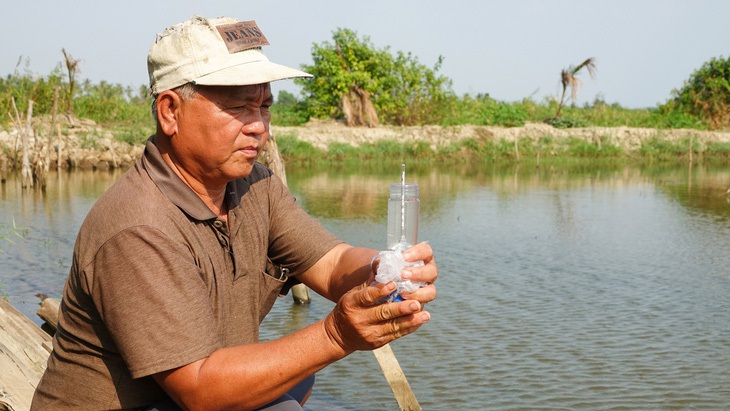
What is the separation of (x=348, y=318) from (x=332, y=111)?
2596 centimetres

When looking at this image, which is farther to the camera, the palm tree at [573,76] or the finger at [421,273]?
the palm tree at [573,76]

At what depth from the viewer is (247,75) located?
2.22m

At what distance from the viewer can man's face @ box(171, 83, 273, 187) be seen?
88.0 inches

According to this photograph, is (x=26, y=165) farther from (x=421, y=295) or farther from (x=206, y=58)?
(x=421, y=295)

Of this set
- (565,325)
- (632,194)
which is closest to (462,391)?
(565,325)

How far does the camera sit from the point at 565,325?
6527mm

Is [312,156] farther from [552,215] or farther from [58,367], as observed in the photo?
[58,367]

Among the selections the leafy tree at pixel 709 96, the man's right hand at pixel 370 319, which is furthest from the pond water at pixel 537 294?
the leafy tree at pixel 709 96

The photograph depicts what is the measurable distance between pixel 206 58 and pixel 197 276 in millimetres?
579

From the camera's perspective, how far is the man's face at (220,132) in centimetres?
224

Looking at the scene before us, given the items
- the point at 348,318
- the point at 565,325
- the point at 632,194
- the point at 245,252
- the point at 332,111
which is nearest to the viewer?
the point at 348,318

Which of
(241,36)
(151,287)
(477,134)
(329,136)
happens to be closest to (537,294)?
(241,36)

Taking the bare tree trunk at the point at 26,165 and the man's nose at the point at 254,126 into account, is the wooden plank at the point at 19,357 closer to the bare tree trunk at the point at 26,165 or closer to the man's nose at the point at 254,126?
the man's nose at the point at 254,126

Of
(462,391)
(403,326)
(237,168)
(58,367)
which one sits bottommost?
(462,391)
